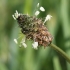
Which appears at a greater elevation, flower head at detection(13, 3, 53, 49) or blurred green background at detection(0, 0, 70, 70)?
blurred green background at detection(0, 0, 70, 70)

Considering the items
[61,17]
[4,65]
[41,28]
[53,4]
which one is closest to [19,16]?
[41,28]

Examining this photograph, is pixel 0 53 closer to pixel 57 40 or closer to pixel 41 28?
pixel 57 40

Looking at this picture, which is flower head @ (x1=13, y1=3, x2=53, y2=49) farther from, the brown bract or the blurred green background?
the blurred green background

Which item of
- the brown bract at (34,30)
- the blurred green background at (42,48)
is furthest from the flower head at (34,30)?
the blurred green background at (42,48)

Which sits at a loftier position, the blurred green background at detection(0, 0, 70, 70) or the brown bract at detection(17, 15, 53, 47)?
the blurred green background at detection(0, 0, 70, 70)

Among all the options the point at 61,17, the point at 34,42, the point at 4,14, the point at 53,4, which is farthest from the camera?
the point at 4,14

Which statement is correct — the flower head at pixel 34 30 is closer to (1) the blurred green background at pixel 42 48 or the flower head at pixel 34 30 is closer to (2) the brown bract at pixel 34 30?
(2) the brown bract at pixel 34 30

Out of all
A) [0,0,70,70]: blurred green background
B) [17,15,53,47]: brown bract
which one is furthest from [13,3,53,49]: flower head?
[0,0,70,70]: blurred green background

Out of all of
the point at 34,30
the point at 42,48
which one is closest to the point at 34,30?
the point at 34,30

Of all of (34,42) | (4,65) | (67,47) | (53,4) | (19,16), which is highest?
(53,4)

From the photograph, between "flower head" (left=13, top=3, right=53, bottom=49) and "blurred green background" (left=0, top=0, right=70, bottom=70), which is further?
"blurred green background" (left=0, top=0, right=70, bottom=70)
